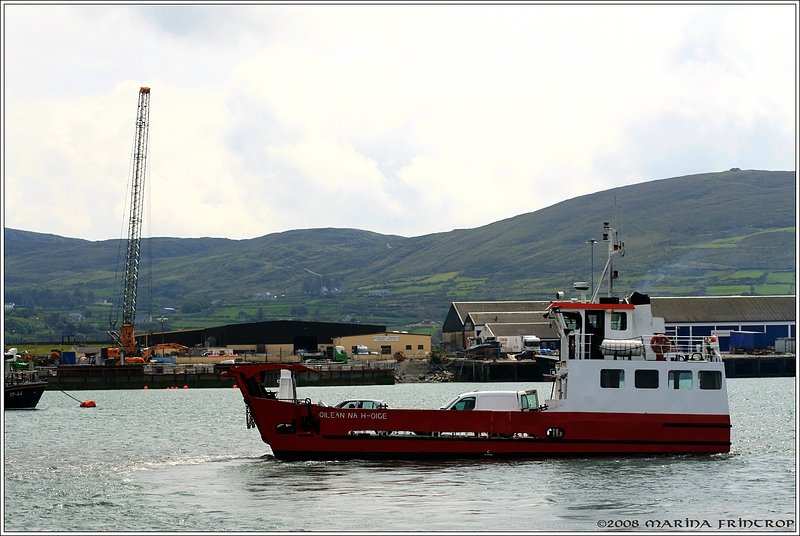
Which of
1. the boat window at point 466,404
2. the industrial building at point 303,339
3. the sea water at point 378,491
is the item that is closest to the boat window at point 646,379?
the sea water at point 378,491

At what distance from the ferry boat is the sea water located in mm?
541

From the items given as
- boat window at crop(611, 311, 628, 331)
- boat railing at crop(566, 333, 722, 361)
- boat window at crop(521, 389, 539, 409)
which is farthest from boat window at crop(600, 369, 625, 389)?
boat window at crop(521, 389, 539, 409)

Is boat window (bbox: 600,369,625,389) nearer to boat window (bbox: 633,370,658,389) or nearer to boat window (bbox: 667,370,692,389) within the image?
boat window (bbox: 633,370,658,389)

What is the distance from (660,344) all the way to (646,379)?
5.05 ft

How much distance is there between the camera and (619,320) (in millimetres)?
41406

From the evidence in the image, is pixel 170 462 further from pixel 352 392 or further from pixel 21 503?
pixel 352 392

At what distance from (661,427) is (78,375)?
8253 centimetres

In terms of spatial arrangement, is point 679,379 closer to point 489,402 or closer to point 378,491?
point 489,402

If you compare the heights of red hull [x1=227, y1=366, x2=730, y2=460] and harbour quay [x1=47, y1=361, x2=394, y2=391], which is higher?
harbour quay [x1=47, y1=361, x2=394, y2=391]

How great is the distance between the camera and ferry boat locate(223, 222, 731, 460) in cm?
3922

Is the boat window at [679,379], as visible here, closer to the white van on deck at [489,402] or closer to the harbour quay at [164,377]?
the white van on deck at [489,402]

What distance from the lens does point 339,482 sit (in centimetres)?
3534

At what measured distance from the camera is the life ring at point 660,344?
133ft

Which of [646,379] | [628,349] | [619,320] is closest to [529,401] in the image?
[628,349]
